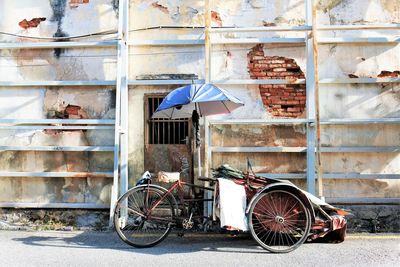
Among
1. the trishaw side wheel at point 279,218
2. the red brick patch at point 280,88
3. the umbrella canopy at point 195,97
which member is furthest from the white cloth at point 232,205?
the red brick patch at point 280,88

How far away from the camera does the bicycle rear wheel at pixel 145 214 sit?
231 inches

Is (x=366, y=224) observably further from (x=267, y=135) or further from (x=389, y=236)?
(x=267, y=135)

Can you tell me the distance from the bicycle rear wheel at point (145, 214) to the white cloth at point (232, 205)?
84 centimetres

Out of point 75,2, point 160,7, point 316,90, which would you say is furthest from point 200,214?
point 75,2

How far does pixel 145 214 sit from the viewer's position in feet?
19.5

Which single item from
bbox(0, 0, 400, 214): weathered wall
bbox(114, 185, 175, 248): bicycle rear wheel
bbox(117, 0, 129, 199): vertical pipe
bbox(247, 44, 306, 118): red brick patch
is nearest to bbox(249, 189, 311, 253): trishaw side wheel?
bbox(114, 185, 175, 248): bicycle rear wheel

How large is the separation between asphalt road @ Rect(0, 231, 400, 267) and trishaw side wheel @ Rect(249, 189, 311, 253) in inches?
8.2

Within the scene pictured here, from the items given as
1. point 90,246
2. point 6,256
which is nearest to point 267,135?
point 90,246

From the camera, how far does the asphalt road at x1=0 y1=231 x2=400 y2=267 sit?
5223 millimetres

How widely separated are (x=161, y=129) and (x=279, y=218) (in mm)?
2878

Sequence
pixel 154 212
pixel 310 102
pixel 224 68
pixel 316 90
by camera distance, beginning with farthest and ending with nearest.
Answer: pixel 224 68 → pixel 310 102 → pixel 316 90 → pixel 154 212

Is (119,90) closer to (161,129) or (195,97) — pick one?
(161,129)

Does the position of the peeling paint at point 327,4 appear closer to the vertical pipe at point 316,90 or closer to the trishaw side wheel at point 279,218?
the vertical pipe at point 316,90

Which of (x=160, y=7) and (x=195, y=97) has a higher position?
(x=160, y=7)
